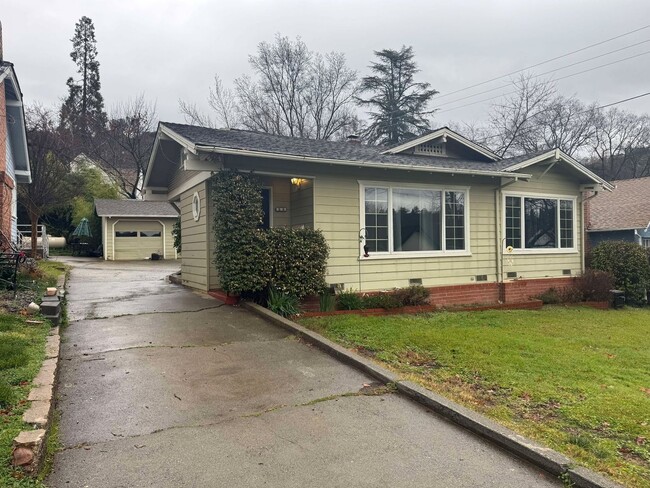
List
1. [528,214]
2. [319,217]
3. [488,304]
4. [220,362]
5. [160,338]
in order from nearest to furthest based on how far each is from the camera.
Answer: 1. [220,362]
2. [160,338]
3. [319,217]
4. [488,304]
5. [528,214]

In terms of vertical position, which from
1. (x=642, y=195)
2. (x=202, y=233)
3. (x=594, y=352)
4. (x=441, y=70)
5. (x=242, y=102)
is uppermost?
(x=441, y=70)

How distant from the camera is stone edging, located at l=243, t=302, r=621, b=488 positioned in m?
2.94

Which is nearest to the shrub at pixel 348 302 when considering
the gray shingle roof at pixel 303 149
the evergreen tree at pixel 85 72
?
the gray shingle roof at pixel 303 149

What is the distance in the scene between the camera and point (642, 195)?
2083 centimetres

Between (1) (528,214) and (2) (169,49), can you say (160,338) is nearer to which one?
(1) (528,214)

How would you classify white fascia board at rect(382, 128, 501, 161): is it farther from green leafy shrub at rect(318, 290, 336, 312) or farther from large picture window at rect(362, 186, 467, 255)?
green leafy shrub at rect(318, 290, 336, 312)

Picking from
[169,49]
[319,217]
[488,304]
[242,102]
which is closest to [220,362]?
[319,217]

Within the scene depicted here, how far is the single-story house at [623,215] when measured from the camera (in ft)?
62.2

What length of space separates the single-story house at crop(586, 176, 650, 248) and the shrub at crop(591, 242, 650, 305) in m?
5.60

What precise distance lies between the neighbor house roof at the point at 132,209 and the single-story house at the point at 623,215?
22007 mm

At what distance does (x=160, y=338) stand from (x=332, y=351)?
96.4 inches

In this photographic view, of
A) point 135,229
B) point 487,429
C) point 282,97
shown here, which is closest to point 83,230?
point 135,229

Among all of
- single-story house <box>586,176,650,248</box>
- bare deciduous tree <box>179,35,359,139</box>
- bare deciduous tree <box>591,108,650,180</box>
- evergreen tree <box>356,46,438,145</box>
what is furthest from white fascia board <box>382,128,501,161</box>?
bare deciduous tree <box>591,108,650,180</box>

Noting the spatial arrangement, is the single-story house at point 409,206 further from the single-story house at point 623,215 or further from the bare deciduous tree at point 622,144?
the bare deciduous tree at point 622,144
